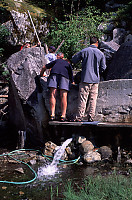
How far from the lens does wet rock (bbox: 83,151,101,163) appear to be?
17.3 feet

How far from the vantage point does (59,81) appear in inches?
231

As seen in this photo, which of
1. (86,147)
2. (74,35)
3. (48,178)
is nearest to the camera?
(48,178)

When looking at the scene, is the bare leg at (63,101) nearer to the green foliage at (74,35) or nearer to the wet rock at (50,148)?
the wet rock at (50,148)

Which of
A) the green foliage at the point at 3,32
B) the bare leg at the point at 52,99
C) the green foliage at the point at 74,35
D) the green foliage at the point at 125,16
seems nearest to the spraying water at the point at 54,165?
the bare leg at the point at 52,99

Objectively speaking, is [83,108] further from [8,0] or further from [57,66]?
[8,0]

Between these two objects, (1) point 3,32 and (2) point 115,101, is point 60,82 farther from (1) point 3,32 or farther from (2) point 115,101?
(1) point 3,32

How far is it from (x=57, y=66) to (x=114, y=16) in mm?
8238

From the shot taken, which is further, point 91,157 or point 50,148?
point 50,148

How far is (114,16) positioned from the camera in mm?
12812

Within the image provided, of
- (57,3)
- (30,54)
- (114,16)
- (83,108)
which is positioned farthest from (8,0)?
(83,108)

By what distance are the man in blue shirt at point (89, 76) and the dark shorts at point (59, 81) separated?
38 cm

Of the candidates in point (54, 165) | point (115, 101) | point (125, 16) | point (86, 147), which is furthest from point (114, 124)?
point (125, 16)

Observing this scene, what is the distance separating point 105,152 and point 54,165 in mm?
1136

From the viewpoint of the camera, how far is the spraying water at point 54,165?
4917 millimetres
